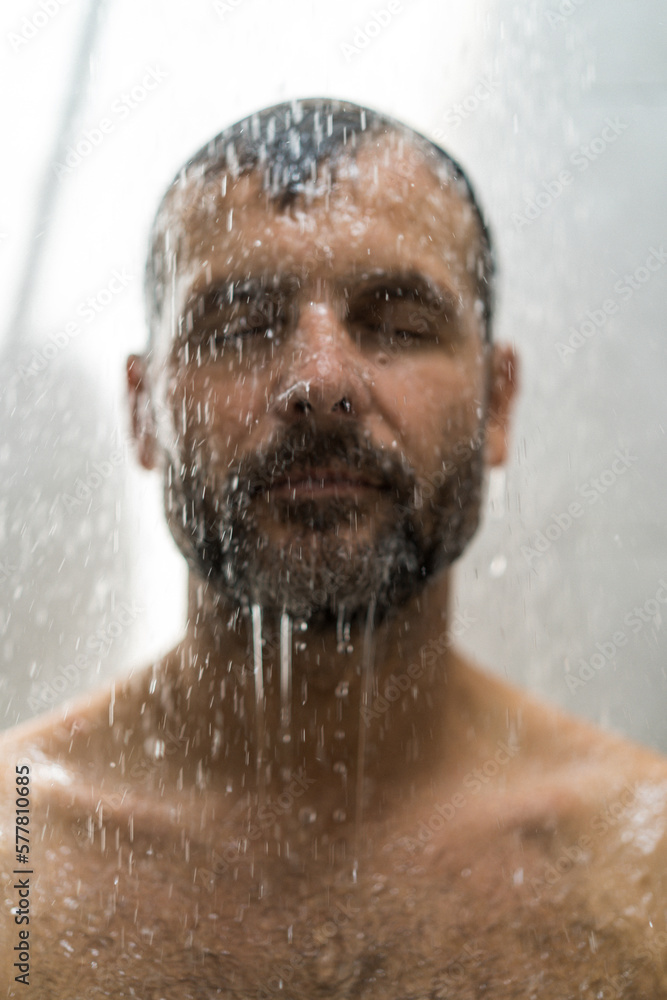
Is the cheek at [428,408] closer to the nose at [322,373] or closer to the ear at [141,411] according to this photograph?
the nose at [322,373]

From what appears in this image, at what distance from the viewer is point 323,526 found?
0.82m

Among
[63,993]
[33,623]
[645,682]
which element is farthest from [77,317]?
[645,682]

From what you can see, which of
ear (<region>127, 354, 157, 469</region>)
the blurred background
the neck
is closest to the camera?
the neck

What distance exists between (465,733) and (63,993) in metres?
0.49

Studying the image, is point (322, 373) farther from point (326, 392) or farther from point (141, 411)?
point (141, 411)

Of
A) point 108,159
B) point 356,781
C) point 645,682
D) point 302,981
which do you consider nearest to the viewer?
point 302,981

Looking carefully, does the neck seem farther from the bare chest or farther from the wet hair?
the wet hair

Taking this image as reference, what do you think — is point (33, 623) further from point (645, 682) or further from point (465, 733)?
point (645, 682)

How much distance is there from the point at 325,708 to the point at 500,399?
1.43 ft

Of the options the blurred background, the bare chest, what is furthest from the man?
the blurred background

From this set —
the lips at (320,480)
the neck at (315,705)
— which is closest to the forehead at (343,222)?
the lips at (320,480)

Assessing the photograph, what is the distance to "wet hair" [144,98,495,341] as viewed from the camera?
2.94 feet

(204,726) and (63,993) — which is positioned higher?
(204,726)

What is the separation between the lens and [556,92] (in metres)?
1.57
